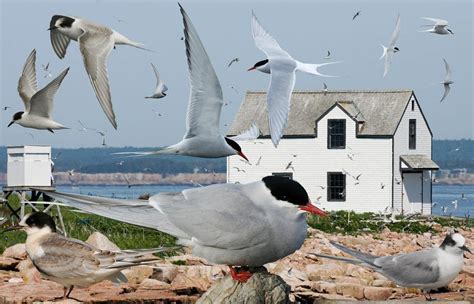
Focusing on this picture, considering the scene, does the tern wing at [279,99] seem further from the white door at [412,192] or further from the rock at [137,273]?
the white door at [412,192]

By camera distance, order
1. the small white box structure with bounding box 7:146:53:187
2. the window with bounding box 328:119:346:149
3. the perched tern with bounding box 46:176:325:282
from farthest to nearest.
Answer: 1. the window with bounding box 328:119:346:149
2. the small white box structure with bounding box 7:146:53:187
3. the perched tern with bounding box 46:176:325:282

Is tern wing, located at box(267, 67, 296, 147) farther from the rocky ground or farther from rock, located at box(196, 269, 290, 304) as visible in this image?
rock, located at box(196, 269, 290, 304)

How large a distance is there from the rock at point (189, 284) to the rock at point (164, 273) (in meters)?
0.09

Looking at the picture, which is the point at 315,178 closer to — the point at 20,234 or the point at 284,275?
the point at 20,234

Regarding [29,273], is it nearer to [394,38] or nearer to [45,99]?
[45,99]

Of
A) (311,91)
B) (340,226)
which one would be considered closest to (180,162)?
(311,91)

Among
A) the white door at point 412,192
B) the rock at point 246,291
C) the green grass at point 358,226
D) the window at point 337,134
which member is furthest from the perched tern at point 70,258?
the white door at point 412,192

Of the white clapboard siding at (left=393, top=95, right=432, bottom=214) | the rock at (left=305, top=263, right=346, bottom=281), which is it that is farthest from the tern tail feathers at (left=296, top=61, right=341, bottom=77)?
the white clapboard siding at (left=393, top=95, right=432, bottom=214)

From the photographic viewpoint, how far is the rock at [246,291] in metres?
8.12

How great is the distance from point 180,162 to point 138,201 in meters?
90.6

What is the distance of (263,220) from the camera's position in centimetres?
719

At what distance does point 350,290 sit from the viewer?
34.6 feet

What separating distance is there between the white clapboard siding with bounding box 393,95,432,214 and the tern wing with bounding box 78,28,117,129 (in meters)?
28.4

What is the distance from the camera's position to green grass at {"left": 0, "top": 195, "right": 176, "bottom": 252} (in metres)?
15.1
